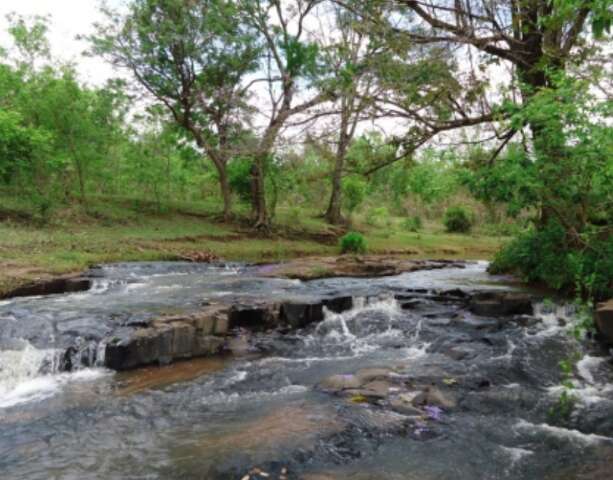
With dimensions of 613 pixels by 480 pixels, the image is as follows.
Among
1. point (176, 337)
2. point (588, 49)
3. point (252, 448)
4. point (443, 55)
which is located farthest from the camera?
point (443, 55)

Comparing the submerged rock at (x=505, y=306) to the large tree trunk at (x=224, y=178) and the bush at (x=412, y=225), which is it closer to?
the large tree trunk at (x=224, y=178)

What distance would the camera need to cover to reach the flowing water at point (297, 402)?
4035 millimetres

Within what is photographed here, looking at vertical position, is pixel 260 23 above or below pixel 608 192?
above

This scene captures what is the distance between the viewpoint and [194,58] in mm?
21125

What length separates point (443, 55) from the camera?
10.4 metres

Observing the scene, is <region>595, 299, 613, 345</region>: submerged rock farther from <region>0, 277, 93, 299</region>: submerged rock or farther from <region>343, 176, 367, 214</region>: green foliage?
<region>343, 176, 367, 214</region>: green foliage

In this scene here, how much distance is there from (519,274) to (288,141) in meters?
7.28

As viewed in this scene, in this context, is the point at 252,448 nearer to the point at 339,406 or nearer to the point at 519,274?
the point at 339,406

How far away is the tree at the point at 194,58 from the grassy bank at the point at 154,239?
3.64 m

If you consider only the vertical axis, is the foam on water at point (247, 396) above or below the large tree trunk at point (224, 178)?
below

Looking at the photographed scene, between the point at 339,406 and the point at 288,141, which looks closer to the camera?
the point at 339,406

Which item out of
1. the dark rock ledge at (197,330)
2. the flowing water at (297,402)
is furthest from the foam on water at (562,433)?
the dark rock ledge at (197,330)

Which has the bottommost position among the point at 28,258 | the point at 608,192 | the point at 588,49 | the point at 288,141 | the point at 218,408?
the point at 218,408

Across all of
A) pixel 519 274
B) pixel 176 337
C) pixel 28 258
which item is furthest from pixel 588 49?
pixel 28 258
